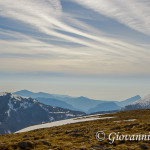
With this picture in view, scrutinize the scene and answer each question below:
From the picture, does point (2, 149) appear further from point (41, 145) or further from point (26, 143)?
point (41, 145)

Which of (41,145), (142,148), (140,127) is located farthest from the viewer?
(140,127)

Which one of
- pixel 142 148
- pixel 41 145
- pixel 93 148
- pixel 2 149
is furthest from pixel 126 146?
pixel 2 149

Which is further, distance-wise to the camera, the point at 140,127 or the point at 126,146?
the point at 140,127

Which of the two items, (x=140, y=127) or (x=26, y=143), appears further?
(x=140, y=127)

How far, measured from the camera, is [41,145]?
936 inches

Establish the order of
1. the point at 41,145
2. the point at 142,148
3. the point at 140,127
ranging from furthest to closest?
1. the point at 140,127
2. the point at 41,145
3. the point at 142,148

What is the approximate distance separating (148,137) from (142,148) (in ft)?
13.4

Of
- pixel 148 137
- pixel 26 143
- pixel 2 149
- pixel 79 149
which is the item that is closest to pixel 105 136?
pixel 148 137

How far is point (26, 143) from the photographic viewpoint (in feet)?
76.4

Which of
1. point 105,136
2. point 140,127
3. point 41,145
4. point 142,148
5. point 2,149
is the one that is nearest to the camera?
point 142,148

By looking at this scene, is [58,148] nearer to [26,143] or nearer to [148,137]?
[26,143]

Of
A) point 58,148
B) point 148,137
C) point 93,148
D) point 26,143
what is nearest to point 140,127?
point 148,137

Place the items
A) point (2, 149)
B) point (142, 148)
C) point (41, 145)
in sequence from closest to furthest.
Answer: point (142, 148)
point (2, 149)
point (41, 145)

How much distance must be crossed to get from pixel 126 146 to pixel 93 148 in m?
3.73
